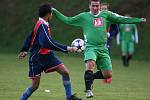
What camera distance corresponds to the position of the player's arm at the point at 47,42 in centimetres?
1266

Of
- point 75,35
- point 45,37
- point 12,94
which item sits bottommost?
point 12,94

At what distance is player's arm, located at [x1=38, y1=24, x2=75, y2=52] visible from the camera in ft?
41.5

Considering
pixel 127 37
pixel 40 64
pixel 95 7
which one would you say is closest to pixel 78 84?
pixel 95 7

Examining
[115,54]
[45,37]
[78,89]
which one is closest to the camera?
[45,37]

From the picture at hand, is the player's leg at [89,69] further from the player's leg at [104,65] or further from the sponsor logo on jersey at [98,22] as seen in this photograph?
the sponsor logo on jersey at [98,22]

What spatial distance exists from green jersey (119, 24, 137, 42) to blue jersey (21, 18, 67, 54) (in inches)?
658

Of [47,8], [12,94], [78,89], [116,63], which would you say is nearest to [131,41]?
[116,63]

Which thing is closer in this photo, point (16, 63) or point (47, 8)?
point (47, 8)

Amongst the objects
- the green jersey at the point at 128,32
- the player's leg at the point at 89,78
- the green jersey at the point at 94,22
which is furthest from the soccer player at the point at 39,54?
the green jersey at the point at 128,32

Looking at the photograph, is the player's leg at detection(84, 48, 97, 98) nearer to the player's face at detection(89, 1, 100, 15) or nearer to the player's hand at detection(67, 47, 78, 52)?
the player's face at detection(89, 1, 100, 15)

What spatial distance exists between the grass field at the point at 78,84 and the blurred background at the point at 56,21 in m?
5.85

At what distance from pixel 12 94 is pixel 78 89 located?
92.7 inches

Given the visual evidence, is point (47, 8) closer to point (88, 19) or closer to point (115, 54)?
point (88, 19)

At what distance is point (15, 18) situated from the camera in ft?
126
